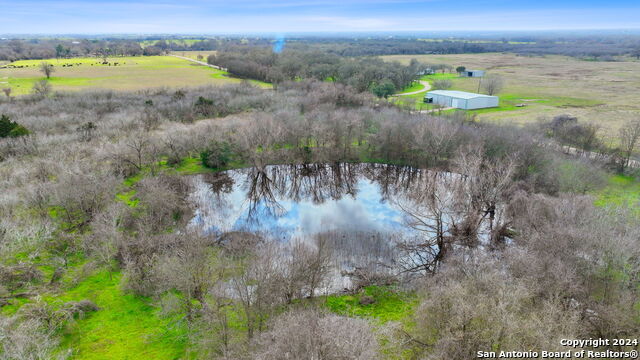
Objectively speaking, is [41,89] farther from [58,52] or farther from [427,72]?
[427,72]

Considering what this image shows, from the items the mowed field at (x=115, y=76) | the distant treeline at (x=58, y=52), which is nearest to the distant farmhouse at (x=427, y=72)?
the mowed field at (x=115, y=76)

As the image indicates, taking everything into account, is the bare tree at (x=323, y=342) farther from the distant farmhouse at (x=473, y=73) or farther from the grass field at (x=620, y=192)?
the distant farmhouse at (x=473, y=73)

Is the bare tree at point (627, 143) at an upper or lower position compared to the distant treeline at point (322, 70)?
lower

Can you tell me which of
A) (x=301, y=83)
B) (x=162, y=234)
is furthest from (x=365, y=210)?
(x=301, y=83)

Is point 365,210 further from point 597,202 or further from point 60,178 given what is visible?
point 60,178

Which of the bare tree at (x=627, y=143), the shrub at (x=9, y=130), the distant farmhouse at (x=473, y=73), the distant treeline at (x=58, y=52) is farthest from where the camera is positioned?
the distant treeline at (x=58, y=52)

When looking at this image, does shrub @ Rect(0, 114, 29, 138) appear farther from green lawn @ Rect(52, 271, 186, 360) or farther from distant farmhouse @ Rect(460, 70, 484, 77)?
distant farmhouse @ Rect(460, 70, 484, 77)
